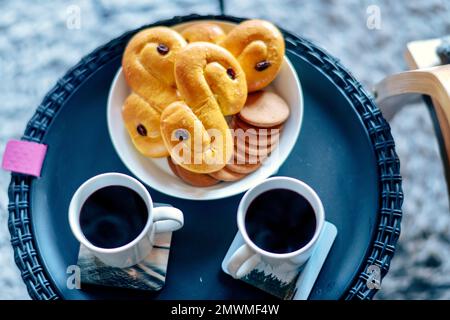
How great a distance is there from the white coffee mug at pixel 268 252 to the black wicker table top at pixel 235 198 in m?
0.10

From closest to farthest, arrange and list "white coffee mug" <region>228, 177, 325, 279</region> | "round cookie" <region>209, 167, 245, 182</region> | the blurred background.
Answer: "white coffee mug" <region>228, 177, 325, 279</region>
"round cookie" <region>209, 167, 245, 182</region>
the blurred background

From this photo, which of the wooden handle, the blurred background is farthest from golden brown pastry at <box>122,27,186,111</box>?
the blurred background

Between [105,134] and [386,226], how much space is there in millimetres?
464

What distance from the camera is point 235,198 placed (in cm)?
85

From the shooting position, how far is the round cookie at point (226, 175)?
0.82 m

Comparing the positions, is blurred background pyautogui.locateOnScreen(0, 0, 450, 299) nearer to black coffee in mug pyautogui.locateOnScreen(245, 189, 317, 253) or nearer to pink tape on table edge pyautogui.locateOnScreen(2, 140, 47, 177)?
pink tape on table edge pyautogui.locateOnScreen(2, 140, 47, 177)

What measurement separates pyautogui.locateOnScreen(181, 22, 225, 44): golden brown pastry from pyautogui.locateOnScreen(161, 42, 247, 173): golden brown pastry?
5cm

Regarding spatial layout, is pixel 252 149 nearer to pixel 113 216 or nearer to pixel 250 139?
pixel 250 139

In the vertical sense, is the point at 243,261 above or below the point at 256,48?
below

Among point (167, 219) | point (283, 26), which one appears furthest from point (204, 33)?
point (283, 26)

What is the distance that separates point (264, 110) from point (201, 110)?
11 cm

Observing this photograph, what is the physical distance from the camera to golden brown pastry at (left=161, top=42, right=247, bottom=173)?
78 cm

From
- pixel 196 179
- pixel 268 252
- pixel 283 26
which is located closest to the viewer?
pixel 268 252
